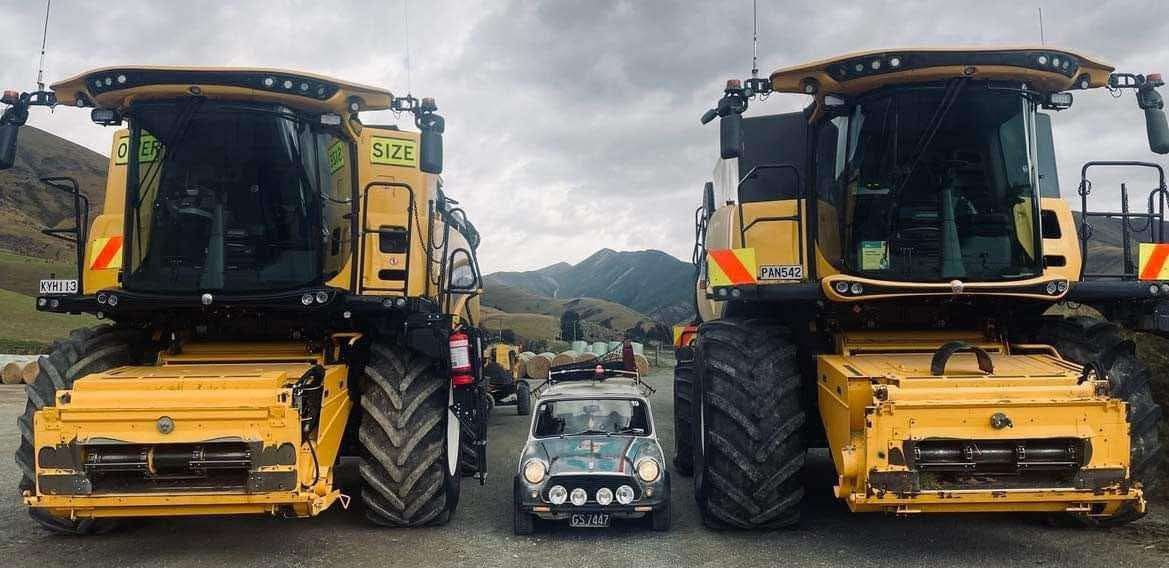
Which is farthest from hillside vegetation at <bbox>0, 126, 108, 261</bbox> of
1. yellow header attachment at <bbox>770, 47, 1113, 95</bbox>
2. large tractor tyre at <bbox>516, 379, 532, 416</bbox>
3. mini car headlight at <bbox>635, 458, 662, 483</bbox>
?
yellow header attachment at <bbox>770, 47, 1113, 95</bbox>

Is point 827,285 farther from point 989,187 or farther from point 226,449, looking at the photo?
point 226,449

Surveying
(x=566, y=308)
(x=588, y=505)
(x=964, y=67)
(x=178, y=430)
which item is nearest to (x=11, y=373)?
(x=178, y=430)

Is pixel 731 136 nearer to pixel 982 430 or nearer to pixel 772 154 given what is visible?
pixel 772 154

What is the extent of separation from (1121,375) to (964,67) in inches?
106

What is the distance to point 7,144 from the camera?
6.12 meters

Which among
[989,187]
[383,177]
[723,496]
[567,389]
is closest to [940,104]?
[989,187]

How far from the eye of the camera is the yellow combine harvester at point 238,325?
17.8ft

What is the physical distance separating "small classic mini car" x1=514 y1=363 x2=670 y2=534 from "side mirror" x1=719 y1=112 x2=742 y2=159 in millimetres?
2772

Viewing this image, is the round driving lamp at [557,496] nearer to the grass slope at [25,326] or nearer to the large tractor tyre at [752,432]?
the large tractor tyre at [752,432]

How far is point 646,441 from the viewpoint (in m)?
7.41

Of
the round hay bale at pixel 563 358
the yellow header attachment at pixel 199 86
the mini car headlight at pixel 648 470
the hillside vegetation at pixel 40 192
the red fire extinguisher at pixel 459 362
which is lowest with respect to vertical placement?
the mini car headlight at pixel 648 470

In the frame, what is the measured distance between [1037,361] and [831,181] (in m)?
2.15

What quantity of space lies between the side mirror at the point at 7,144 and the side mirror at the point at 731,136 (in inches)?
220

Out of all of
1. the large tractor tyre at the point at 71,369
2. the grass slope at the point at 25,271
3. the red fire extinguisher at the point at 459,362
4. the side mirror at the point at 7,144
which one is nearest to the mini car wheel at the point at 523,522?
the red fire extinguisher at the point at 459,362
